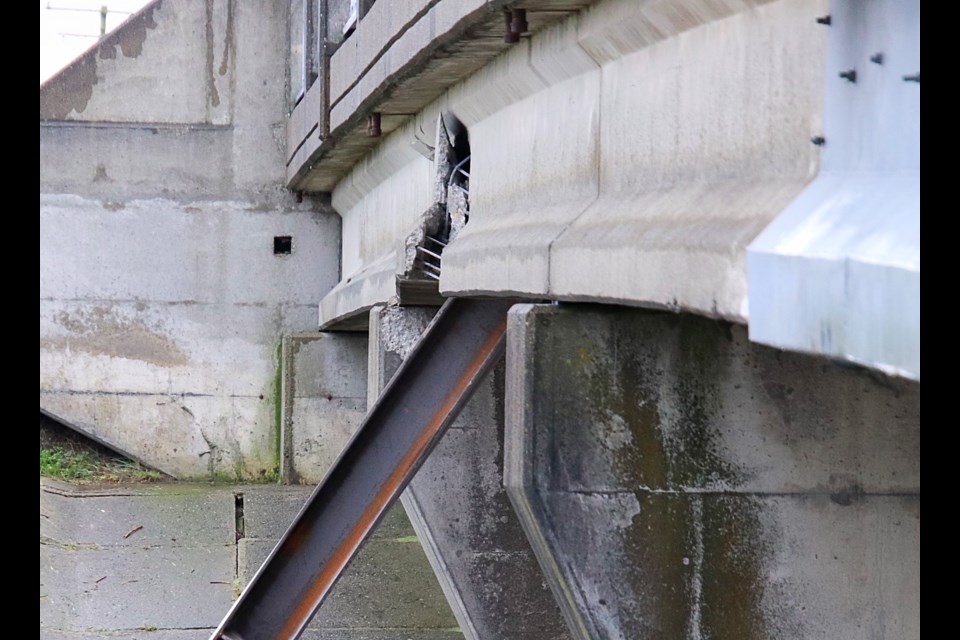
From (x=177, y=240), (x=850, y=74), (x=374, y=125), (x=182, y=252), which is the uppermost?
(x=374, y=125)

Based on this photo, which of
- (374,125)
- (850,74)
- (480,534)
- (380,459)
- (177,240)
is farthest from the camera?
(177,240)

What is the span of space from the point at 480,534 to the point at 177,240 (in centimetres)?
683

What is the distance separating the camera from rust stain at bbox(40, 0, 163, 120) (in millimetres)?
12719

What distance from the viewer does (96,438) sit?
41.9ft

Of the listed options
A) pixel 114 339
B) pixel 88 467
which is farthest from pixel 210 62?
pixel 88 467

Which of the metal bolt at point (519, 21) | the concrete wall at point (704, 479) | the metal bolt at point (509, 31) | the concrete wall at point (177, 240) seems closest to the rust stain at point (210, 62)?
the concrete wall at point (177, 240)

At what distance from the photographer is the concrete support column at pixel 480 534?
690 centimetres

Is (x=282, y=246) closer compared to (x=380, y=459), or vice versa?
(x=380, y=459)

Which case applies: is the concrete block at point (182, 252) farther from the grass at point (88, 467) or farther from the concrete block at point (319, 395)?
the grass at point (88, 467)

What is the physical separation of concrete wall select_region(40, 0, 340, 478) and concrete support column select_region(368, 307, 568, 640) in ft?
20.2

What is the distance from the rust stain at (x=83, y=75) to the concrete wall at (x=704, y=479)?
9.74m

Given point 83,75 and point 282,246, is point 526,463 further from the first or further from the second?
point 83,75

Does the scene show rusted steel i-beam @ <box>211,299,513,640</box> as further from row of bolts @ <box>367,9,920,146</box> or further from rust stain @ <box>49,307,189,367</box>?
rust stain @ <box>49,307,189,367</box>

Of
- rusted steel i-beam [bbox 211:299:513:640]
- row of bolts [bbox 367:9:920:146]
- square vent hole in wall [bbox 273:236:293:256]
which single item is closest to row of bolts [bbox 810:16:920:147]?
row of bolts [bbox 367:9:920:146]
